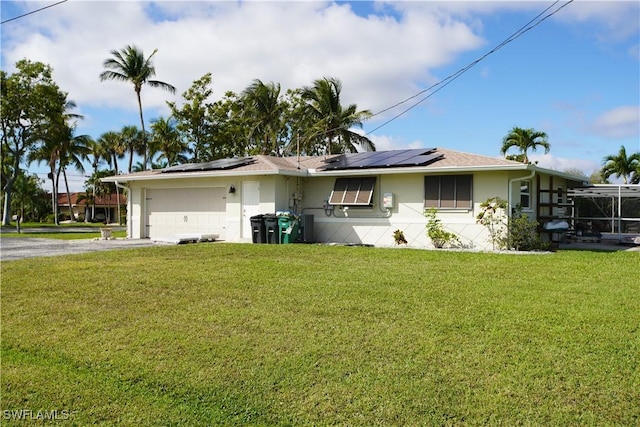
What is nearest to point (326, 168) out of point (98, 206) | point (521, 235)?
point (521, 235)

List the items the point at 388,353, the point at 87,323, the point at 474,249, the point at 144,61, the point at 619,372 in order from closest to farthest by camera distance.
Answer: the point at 619,372 < the point at 388,353 < the point at 87,323 < the point at 474,249 < the point at 144,61

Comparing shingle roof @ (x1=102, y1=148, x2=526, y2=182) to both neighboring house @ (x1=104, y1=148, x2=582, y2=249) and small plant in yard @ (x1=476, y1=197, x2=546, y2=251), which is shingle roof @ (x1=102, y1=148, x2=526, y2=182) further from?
small plant in yard @ (x1=476, y1=197, x2=546, y2=251)

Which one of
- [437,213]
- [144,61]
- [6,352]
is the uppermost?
[144,61]

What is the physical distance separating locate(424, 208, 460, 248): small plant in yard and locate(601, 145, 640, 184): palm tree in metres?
23.8

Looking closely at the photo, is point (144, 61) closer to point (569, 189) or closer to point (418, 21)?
point (418, 21)

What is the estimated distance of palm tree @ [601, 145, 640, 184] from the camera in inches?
1241

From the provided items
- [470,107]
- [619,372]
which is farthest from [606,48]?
[619,372]

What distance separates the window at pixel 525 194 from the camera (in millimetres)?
14430

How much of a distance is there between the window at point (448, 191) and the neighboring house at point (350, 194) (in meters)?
0.03

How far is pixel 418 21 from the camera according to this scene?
13094 millimetres

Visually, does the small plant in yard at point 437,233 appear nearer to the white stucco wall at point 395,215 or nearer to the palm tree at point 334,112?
the white stucco wall at point 395,215

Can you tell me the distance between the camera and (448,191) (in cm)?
1444

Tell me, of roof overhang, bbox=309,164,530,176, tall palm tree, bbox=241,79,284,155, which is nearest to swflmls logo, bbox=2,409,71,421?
roof overhang, bbox=309,164,530,176

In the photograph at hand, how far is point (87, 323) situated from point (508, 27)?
12.3m
